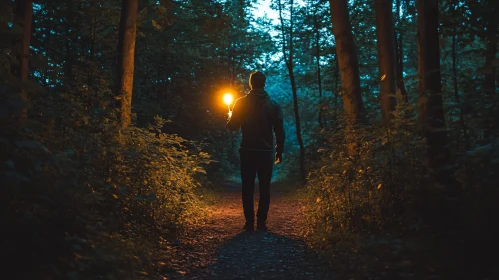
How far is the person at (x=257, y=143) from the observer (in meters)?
7.05

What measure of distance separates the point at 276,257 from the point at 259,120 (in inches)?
102

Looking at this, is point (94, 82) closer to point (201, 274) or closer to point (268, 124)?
point (268, 124)

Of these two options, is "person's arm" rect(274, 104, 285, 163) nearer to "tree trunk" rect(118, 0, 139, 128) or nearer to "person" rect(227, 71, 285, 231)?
"person" rect(227, 71, 285, 231)

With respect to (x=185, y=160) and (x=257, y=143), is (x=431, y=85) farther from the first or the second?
(x=185, y=160)

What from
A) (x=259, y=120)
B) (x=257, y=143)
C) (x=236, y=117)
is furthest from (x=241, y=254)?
(x=236, y=117)

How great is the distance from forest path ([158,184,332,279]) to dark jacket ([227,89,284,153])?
4.94ft

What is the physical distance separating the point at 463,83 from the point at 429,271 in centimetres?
221

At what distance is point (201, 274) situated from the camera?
15.3 ft

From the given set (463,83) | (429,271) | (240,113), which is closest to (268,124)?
(240,113)

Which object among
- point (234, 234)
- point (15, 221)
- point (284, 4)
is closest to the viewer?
point (15, 221)

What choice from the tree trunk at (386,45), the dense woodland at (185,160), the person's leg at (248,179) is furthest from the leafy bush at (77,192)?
the tree trunk at (386,45)

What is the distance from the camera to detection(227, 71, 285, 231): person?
23.1 feet

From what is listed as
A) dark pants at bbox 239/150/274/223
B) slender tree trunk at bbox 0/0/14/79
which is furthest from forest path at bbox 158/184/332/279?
slender tree trunk at bbox 0/0/14/79

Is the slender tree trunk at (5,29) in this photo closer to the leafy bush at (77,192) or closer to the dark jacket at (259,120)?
the leafy bush at (77,192)
